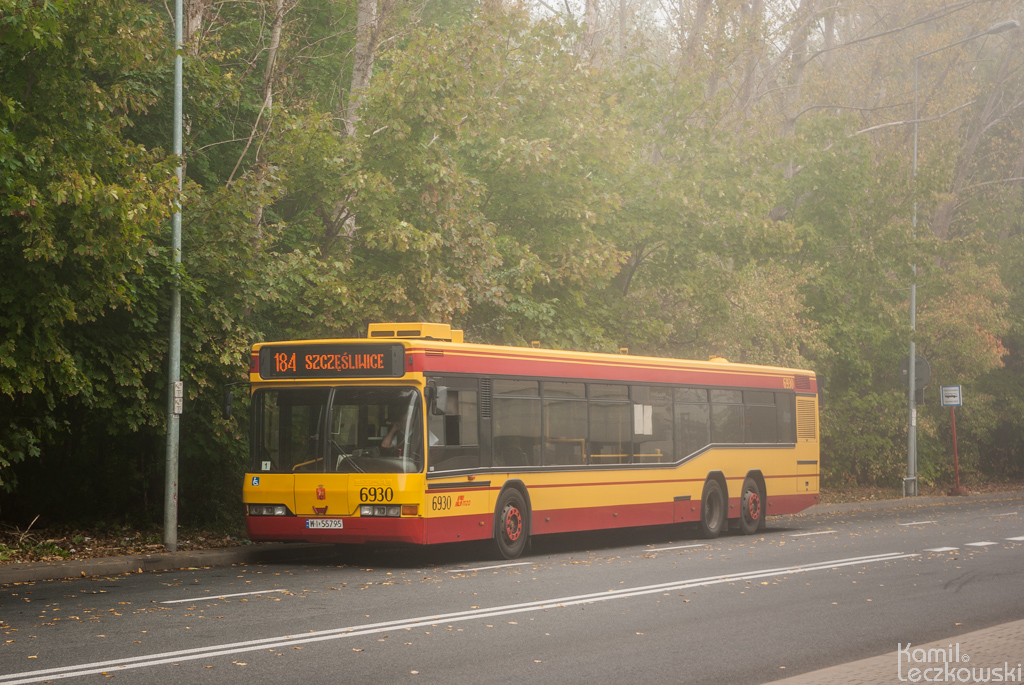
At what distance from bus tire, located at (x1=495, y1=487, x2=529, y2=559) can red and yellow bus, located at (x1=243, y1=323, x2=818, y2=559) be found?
21 millimetres

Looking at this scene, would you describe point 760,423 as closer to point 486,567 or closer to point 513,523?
point 513,523

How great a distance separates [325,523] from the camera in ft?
49.3

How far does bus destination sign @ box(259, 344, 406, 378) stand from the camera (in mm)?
15180

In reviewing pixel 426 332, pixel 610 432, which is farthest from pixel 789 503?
pixel 426 332

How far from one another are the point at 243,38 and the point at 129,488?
28.4ft

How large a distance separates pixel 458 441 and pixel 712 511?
6.91 m

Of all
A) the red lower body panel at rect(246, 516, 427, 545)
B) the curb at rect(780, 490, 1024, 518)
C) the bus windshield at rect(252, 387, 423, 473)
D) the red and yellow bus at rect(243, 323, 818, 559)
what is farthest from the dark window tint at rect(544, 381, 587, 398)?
the curb at rect(780, 490, 1024, 518)

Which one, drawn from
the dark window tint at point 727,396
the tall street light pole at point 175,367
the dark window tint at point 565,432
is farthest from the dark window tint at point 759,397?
the tall street light pole at point 175,367

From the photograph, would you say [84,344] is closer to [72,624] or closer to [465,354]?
[465,354]

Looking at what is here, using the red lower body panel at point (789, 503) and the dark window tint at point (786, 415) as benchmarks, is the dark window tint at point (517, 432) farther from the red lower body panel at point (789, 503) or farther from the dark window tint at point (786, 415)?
the dark window tint at point (786, 415)

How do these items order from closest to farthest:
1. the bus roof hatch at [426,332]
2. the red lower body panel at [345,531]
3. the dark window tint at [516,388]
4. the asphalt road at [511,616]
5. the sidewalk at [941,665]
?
the sidewalk at [941,665] → the asphalt road at [511,616] → the red lower body panel at [345,531] → the bus roof hatch at [426,332] → the dark window tint at [516,388]

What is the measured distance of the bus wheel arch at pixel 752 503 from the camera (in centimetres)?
2158

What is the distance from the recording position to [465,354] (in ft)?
52.2

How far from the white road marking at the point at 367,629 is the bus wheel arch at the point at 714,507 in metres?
5.55
